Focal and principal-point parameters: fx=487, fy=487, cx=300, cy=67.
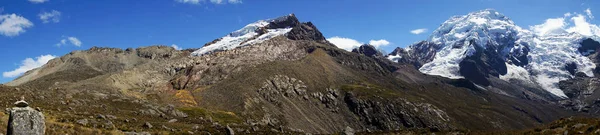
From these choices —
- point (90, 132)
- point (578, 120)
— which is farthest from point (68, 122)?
point (578, 120)

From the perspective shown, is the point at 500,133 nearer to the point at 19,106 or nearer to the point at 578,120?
the point at 578,120

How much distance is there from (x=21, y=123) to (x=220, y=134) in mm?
32065

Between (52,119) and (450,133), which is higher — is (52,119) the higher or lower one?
the higher one

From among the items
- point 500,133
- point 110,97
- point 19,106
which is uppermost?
point 110,97

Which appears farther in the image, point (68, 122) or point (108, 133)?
point (68, 122)

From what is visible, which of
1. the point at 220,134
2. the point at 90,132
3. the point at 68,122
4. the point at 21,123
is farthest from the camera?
the point at 220,134

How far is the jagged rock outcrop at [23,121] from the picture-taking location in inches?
966

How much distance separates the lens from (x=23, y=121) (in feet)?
81.3

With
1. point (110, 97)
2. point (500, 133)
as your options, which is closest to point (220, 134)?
point (500, 133)

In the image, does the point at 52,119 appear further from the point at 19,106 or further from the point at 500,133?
the point at 500,133

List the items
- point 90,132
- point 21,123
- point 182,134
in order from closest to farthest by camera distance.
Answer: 1. point 21,123
2. point 90,132
3. point 182,134

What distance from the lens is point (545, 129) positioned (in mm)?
33656

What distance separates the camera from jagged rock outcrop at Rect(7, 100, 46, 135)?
24.5 metres

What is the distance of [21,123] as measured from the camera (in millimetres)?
24734
